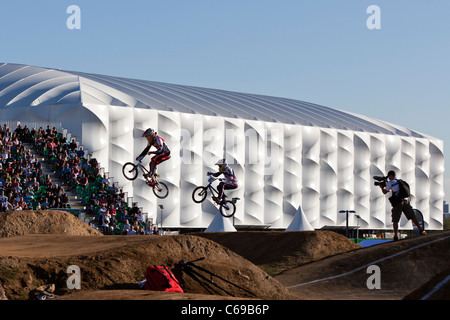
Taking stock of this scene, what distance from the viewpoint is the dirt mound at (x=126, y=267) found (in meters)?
18.4

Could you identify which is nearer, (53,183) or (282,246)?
(282,246)

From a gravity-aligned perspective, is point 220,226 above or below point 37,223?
below

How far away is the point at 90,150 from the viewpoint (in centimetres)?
5122

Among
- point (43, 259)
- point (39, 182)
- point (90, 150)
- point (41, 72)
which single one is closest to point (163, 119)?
point (90, 150)

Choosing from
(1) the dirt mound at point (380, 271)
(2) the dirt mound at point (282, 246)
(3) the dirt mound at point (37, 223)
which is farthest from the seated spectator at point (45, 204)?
(1) the dirt mound at point (380, 271)

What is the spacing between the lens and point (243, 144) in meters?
61.7

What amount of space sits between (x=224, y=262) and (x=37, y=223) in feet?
52.2

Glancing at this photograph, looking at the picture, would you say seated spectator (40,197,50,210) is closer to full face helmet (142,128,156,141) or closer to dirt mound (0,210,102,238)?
dirt mound (0,210,102,238)

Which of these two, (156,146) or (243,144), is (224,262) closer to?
(156,146)

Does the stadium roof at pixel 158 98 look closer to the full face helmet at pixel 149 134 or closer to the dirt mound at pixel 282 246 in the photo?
the dirt mound at pixel 282 246

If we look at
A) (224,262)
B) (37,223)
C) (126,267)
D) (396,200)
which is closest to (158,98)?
(37,223)

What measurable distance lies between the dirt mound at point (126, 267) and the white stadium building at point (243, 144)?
29.1 m

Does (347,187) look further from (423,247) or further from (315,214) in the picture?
(423,247)

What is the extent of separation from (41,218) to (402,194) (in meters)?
18.3
